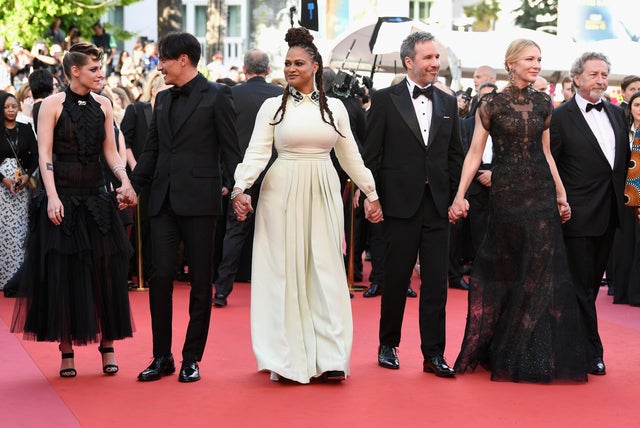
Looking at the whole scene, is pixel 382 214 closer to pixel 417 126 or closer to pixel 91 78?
pixel 417 126

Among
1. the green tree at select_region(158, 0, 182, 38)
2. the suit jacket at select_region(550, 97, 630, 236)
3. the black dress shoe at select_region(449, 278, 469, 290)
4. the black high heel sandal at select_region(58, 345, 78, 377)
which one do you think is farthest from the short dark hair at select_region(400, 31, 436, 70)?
the green tree at select_region(158, 0, 182, 38)

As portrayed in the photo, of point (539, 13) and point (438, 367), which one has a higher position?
point (539, 13)

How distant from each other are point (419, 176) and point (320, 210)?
0.74 m

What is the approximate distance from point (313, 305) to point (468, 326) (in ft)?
3.46

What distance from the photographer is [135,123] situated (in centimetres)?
1184

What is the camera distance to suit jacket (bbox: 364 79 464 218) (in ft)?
25.5

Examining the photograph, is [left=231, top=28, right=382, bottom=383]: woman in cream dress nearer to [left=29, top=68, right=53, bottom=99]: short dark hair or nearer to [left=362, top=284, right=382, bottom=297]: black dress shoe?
[left=362, top=284, right=382, bottom=297]: black dress shoe

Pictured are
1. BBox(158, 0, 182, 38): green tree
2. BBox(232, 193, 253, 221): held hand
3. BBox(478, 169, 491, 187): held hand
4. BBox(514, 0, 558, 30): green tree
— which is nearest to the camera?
BBox(232, 193, 253, 221): held hand

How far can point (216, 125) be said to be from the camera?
292 inches

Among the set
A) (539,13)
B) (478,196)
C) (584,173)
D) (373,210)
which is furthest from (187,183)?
(539,13)

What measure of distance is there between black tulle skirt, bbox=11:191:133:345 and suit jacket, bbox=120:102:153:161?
168 inches

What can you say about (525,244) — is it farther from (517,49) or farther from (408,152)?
(517,49)

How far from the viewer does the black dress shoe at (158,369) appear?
7375mm

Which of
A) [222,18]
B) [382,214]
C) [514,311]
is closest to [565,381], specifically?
[514,311]
